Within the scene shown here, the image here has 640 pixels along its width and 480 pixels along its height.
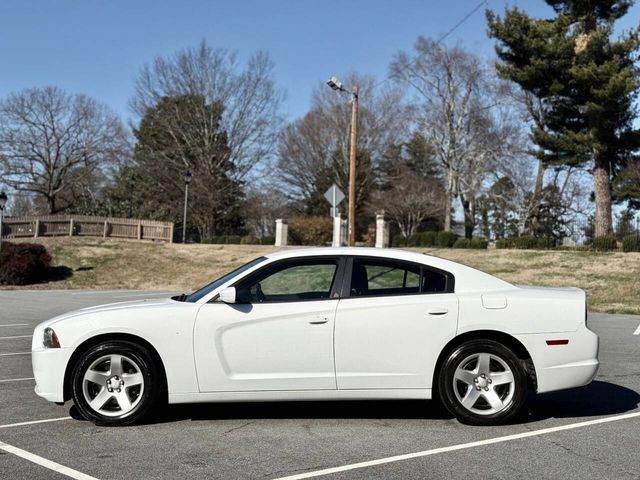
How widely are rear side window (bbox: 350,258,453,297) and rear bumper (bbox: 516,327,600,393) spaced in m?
0.83

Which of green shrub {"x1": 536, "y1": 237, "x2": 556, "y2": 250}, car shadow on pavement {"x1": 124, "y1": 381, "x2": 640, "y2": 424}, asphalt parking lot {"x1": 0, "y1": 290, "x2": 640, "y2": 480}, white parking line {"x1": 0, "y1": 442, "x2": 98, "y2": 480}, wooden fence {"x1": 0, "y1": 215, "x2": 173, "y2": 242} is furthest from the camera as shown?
wooden fence {"x1": 0, "y1": 215, "x2": 173, "y2": 242}

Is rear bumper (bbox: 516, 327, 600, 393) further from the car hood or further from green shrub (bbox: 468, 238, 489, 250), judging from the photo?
green shrub (bbox: 468, 238, 489, 250)

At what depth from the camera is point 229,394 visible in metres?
5.40

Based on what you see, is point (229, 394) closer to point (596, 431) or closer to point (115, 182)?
point (596, 431)

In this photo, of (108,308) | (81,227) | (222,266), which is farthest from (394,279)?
(81,227)

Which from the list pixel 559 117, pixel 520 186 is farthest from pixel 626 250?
pixel 520 186

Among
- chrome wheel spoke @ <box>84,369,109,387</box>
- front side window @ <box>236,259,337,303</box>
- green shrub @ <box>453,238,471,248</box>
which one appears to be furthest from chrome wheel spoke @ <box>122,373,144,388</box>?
green shrub @ <box>453,238,471,248</box>

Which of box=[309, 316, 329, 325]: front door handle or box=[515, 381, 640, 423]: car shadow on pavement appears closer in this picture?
box=[309, 316, 329, 325]: front door handle

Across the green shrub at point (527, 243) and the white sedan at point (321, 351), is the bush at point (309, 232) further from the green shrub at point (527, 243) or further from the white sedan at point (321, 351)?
the white sedan at point (321, 351)

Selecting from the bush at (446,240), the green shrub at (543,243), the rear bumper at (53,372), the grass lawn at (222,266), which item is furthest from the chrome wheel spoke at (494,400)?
the bush at (446,240)

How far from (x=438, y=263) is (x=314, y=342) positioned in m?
1.35

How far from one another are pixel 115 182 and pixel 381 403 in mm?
61841

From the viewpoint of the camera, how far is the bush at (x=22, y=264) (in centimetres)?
2695

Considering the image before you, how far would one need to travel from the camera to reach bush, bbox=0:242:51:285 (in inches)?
1061
